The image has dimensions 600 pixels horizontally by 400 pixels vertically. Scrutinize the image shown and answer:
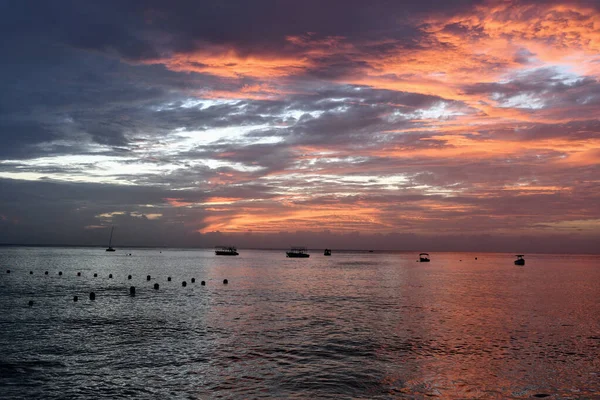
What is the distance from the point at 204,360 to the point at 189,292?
40.3 metres

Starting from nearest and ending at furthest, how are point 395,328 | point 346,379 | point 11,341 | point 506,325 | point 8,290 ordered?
point 346,379, point 11,341, point 395,328, point 506,325, point 8,290

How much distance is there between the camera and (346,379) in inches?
952

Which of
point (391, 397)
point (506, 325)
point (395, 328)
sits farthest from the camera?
point (506, 325)

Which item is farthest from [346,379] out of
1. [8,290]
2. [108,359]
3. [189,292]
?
[8,290]

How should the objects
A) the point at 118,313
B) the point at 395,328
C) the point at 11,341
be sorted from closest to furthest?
1. the point at 11,341
2. the point at 395,328
3. the point at 118,313

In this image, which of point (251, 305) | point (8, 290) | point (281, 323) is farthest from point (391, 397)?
point (8, 290)

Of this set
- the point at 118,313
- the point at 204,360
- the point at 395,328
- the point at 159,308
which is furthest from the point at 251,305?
the point at 204,360

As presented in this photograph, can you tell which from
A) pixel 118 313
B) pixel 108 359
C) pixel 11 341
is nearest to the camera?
pixel 108 359

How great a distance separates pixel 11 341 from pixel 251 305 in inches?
997

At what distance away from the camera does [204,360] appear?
27719mm

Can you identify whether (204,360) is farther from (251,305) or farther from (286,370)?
(251,305)

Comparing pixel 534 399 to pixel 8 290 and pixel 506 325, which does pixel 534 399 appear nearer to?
pixel 506 325

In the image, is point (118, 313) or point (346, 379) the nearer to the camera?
point (346, 379)

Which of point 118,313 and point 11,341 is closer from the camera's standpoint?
point 11,341
